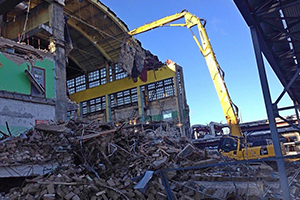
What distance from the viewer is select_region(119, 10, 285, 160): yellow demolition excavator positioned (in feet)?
44.1

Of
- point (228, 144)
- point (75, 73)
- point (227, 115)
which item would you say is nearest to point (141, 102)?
point (75, 73)

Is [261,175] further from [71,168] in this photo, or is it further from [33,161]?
[33,161]

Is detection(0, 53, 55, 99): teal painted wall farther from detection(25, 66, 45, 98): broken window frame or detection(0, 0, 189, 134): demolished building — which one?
detection(25, 66, 45, 98): broken window frame

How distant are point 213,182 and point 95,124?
5453 millimetres

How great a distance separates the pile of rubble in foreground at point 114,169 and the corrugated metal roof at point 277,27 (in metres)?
3.61

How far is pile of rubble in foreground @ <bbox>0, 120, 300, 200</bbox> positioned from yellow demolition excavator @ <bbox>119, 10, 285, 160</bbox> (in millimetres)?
2947

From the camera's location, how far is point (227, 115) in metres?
17.2

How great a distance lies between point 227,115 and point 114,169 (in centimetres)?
1032

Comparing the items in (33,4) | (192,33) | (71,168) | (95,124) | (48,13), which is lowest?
(71,168)

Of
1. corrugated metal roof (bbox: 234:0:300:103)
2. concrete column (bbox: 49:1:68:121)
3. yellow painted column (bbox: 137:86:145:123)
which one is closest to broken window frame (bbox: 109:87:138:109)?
yellow painted column (bbox: 137:86:145:123)

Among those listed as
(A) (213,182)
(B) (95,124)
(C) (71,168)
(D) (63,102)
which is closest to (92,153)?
(C) (71,168)

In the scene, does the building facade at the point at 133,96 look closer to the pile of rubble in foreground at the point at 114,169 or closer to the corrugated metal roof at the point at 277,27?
the pile of rubble in foreground at the point at 114,169

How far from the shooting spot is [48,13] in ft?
64.9

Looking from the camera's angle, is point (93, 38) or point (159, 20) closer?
point (159, 20)
